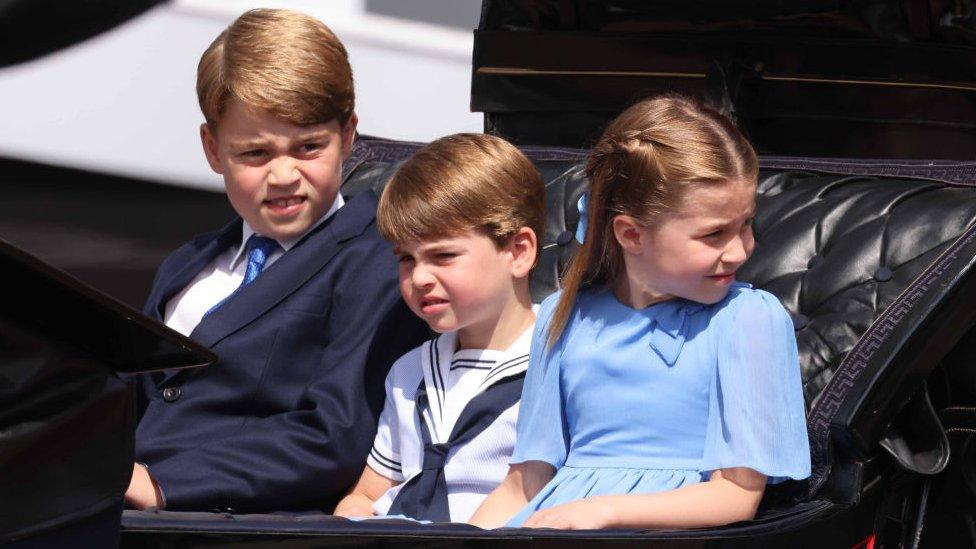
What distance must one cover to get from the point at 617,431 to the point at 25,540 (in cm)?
104

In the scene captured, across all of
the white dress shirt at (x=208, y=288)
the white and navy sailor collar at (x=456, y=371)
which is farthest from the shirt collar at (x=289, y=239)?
the white and navy sailor collar at (x=456, y=371)

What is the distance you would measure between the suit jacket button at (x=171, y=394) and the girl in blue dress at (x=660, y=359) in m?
0.57

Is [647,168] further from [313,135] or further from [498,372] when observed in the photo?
[313,135]

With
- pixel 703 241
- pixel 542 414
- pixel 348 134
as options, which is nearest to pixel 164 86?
pixel 348 134

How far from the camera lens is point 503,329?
91.3 inches

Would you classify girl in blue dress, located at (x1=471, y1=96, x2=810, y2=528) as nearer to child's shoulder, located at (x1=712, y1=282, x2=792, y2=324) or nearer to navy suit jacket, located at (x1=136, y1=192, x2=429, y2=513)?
child's shoulder, located at (x1=712, y1=282, x2=792, y2=324)

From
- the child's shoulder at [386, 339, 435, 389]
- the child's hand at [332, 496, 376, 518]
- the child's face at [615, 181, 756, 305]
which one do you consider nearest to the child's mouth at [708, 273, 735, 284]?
the child's face at [615, 181, 756, 305]

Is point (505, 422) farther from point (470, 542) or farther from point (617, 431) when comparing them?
point (470, 542)

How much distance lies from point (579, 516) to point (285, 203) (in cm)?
81

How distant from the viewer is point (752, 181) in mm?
2074

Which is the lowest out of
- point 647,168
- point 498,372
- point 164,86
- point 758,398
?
point 164,86

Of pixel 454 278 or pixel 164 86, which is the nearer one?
pixel 454 278

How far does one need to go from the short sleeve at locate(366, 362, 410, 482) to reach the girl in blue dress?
0.21 metres

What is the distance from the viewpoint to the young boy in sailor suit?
2.23m
